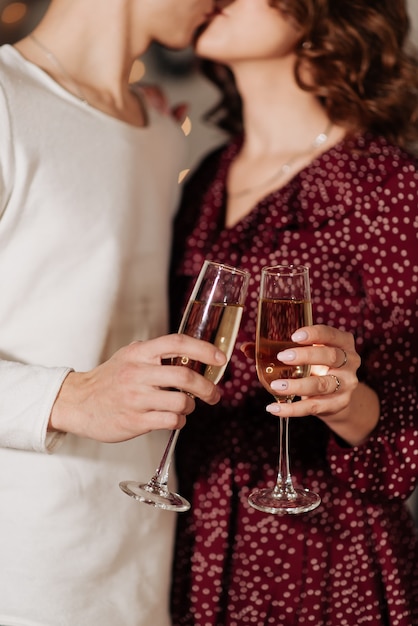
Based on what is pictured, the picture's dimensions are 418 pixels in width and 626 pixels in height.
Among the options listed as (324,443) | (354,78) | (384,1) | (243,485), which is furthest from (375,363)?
(384,1)

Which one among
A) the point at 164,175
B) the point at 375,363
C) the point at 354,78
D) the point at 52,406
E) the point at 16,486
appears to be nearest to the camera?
the point at 52,406

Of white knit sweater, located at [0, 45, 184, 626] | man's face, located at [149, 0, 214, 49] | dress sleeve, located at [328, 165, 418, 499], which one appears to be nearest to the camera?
white knit sweater, located at [0, 45, 184, 626]

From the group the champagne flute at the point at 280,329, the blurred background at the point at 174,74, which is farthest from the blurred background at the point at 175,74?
the champagne flute at the point at 280,329

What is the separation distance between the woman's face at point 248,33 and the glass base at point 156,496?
1045 mm

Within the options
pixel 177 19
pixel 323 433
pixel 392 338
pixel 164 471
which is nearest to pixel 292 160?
pixel 177 19

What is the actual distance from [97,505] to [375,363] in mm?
596

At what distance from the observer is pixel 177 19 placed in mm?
1580

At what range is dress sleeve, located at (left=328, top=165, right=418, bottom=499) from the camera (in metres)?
1.41

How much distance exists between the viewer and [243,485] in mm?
1509

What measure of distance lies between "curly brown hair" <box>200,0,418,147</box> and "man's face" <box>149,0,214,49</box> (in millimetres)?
167

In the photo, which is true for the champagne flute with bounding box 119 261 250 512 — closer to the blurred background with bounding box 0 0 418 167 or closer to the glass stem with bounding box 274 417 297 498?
the glass stem with bounding box 274 417 297 498

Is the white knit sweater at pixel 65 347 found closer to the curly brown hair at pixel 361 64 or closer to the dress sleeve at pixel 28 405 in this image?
the dress sleeve at pixel 28 405

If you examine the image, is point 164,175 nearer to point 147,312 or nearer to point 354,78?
point 147,312

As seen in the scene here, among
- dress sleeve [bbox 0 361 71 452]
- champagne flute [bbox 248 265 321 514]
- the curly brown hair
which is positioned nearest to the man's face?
the curly brown hair
